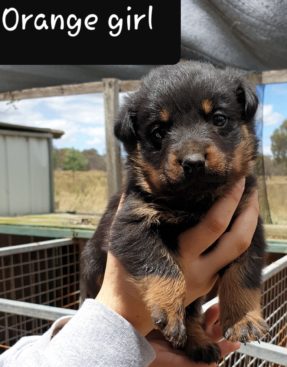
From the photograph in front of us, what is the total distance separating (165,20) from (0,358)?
8.40 feet

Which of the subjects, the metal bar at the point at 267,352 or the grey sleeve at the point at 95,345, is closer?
the grey sleeve at the point at 95,345

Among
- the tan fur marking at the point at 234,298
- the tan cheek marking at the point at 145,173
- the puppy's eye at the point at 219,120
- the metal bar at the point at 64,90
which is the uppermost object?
the metal bar at the point at 64,90

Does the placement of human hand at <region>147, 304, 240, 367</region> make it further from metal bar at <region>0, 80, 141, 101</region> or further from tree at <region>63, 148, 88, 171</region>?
tree at <region>63, 148, 88, 171</region>

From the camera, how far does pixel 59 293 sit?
4.72m

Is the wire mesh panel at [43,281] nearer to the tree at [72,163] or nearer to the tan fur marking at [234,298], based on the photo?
the tan fur marking at [234,298]

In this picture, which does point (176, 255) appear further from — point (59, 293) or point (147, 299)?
point (59, 293)

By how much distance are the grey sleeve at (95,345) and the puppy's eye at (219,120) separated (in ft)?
2.44

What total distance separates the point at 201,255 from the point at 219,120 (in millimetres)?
512

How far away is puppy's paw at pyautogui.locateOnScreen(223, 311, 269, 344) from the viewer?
5.32 feet

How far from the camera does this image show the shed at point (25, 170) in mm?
5887

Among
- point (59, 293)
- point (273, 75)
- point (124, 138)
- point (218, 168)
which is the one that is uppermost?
point (273, 75)

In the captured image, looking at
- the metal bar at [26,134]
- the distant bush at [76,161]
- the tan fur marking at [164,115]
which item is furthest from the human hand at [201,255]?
the distant bush at [76,161]

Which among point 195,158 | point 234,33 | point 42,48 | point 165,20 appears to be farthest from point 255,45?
point 195,158

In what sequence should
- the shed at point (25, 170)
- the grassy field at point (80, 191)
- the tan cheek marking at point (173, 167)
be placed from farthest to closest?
the grassy field at point (80, 191), the shed at point (25, 170), the tan cheek marking at point (173, 167)
